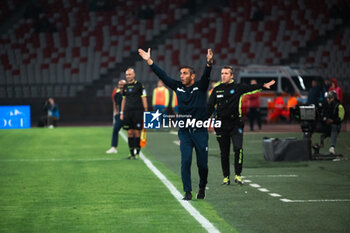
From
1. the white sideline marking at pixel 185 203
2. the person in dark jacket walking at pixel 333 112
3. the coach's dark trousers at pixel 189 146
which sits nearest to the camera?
the white sideline marking at pixel 185 203

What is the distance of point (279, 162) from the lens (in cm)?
1692

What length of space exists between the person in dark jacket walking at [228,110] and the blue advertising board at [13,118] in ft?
57.9

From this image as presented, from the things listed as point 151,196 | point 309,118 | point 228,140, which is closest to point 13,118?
point 309,118

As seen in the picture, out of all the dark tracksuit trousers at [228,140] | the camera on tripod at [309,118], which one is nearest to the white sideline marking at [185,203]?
the dark tracksuit trousers at [228,140]

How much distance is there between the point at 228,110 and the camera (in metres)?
12.7

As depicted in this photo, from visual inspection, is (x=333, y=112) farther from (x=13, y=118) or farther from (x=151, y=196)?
(x=13, y=118)

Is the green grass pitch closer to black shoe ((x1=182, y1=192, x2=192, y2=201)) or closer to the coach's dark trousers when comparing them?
black shoe ((x1=182, y1=192, x2=192, y2=201))

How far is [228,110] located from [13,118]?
19985 millimetres

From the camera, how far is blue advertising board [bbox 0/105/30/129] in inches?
1171

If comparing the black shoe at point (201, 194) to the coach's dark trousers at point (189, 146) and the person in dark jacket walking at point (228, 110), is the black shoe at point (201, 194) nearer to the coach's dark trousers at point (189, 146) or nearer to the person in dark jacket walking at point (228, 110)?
the coach's dark trousers at point (189, 146)

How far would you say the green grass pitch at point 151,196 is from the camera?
8.88m

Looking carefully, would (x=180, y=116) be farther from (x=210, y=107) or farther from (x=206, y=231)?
(x=206, y=231)

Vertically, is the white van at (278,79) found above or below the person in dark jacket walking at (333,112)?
above

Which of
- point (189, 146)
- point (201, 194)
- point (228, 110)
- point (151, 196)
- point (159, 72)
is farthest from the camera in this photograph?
point (228, 110)
